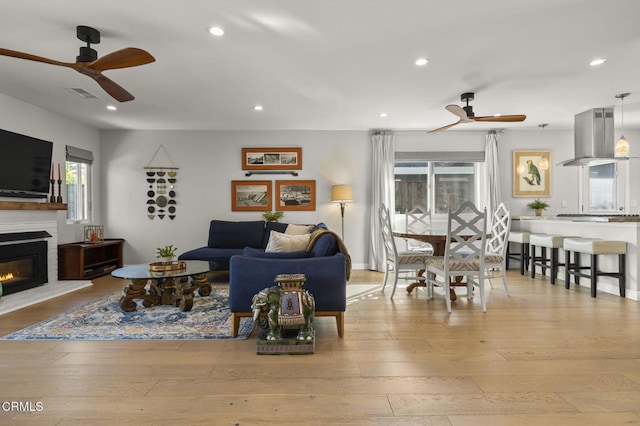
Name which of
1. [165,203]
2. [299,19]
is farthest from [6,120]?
[299,19]

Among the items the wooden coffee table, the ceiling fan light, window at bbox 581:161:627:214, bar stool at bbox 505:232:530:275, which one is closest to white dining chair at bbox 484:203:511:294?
bar stool at bbox 505:232:530:275

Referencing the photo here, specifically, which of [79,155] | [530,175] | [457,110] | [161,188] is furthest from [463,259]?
[79,155]

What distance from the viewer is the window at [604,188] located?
6691mm

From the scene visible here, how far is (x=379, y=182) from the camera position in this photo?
6496 millimetres

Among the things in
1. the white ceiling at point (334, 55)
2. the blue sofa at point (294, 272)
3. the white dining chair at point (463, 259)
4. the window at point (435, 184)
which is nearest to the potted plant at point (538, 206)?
the window at point (435, 184)

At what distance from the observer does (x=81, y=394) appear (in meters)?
2.05

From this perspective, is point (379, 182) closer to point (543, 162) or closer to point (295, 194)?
point (295, 194)

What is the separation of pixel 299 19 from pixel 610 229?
454 cm

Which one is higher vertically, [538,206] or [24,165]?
[24,165]

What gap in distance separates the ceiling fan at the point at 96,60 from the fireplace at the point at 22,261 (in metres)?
2.64

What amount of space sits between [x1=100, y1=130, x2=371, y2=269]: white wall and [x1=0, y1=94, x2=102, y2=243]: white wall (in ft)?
0.62

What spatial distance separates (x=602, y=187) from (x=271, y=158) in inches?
238

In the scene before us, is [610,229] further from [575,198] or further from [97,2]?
[97,2]

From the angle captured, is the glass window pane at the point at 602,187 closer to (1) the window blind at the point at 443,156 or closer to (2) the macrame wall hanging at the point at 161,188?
(1) the window blind at the point at 443,156
